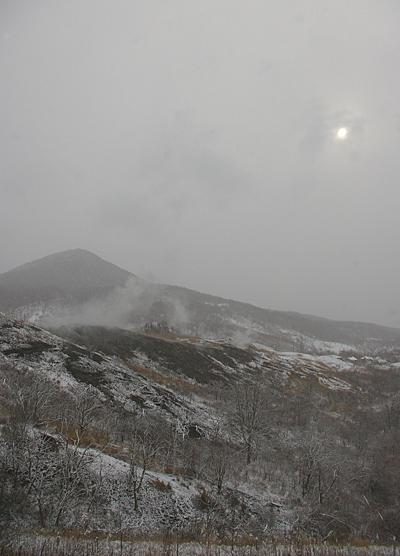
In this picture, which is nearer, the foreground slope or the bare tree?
the foreground slope

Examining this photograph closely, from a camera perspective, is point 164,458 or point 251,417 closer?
point 164,458

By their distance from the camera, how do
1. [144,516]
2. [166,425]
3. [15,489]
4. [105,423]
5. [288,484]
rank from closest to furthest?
[15,489] < [144,516] < [288,484] < [105,423] < [166,425]

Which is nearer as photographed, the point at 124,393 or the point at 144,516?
the point at 144,516

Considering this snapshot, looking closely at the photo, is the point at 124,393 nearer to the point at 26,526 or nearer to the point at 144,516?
the point at 144,516

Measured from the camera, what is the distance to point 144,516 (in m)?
14.3

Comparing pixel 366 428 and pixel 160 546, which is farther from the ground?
pixel 160 546

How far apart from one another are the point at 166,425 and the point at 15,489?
24.4 m

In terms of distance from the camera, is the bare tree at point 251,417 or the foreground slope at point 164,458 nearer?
the foreground slope at point 164,458

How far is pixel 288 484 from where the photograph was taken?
23859 millimetres

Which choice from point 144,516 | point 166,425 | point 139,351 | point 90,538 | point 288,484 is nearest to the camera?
point 90,538

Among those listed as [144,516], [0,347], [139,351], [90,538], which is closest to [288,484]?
[144,516]

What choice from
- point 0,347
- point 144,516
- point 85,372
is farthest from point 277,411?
point 144,516

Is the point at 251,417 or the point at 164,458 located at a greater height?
the point at 164,458

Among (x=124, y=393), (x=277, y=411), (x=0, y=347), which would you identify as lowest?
(x=277, y=411)
